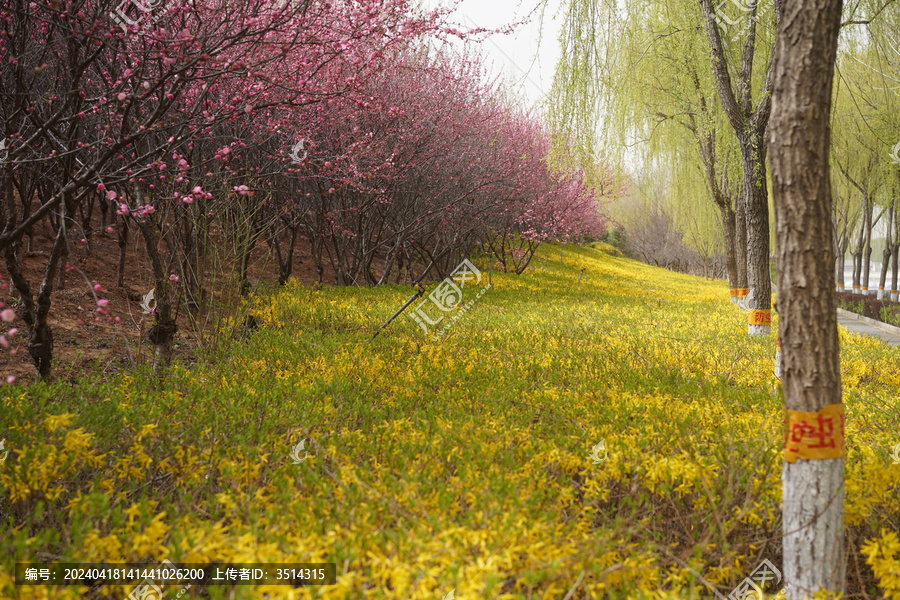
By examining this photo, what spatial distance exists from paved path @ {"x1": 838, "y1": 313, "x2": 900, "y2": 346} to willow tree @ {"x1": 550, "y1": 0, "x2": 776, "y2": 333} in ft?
8.72

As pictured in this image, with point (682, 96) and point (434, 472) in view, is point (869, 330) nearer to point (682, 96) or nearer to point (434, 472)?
point (682, 96)

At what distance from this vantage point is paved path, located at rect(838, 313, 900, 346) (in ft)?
32.2

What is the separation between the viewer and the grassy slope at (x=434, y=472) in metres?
1.98

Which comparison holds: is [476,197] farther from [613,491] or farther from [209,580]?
[209,580]

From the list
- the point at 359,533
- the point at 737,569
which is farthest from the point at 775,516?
the point at 359,533

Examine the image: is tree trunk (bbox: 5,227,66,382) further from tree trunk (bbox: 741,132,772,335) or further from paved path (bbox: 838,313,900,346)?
paved path (bbox: 838,313,900,346)

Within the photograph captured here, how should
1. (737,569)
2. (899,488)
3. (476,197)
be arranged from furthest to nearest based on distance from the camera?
1. (476,197)
2. (899,488)
3. (737,569)

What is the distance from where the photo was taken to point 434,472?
8.99 ft

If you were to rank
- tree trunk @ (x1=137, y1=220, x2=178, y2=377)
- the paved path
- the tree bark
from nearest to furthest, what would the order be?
tree trunk @ (x1=137, y1=220, x2=178, y2=377) < the tree bark < the paved path

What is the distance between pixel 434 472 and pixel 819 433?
1.78 m

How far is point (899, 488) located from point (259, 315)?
24.3ft

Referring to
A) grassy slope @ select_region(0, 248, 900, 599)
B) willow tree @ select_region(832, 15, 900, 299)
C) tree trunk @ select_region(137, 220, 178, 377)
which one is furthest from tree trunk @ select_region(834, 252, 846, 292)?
tree trunk @ select_region(137, 220, 178, 377)

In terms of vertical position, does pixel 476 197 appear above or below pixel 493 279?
above

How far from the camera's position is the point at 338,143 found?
991cm
